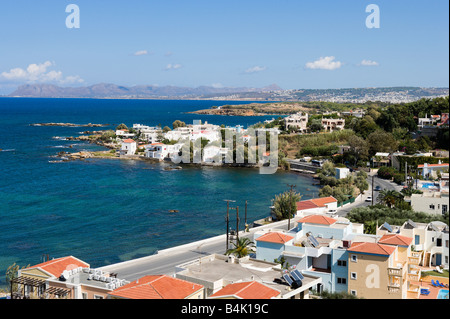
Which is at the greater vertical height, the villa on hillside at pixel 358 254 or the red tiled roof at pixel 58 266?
the red tiled roof at pixel 58 266

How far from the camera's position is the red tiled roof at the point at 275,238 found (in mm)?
7669

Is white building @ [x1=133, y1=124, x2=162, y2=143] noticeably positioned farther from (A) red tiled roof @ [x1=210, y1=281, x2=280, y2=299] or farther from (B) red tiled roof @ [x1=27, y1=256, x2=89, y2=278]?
(A) red tiled roof @ [x1=210, y1=281, x2=280, y2=299]

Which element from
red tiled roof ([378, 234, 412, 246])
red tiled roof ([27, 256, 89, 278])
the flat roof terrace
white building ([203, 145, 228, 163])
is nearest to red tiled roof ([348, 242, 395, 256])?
red tiled roof ([378, 234, 412, 246])

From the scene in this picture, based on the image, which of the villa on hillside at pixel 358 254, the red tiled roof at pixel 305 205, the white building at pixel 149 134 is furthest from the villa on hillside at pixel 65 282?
the white building at pixel 149 134

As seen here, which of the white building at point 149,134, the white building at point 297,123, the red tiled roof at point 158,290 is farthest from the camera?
the white building at point 297,123

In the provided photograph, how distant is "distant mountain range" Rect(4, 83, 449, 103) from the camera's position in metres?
22.5

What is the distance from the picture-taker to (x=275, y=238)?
775cm

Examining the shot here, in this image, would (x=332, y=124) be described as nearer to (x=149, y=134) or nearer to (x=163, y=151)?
(x=163, y=151)

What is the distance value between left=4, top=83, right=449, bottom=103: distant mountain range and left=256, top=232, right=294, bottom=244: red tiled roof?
3228 millimetres

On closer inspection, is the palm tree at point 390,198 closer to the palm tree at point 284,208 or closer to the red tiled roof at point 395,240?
the palm tree at point 284,208

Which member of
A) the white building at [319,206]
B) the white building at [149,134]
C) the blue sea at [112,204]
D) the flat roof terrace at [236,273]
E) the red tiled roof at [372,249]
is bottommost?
the blue sea at [112,204]

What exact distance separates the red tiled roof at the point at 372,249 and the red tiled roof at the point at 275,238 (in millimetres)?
1297

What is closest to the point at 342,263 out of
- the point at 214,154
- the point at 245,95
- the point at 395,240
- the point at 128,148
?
the point at 395,240

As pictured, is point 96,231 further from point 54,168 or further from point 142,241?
point 54,168
